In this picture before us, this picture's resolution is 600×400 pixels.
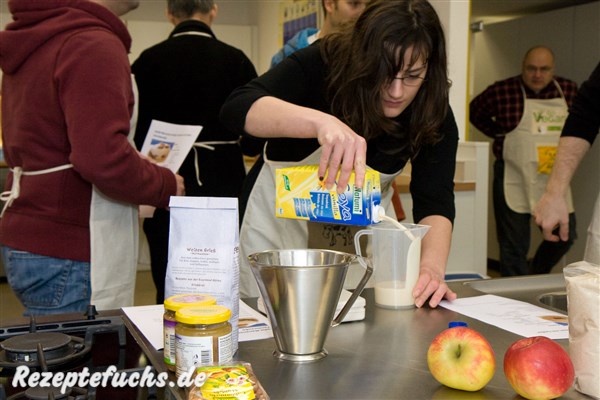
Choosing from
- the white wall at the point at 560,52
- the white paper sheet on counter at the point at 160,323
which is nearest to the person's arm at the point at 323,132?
the white paper sheet on counter at the point at 160,323

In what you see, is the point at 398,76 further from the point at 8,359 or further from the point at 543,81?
the point at 543,81

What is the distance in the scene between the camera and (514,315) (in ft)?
3.97

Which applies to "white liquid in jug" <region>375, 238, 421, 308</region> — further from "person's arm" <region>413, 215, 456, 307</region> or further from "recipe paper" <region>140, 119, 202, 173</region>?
"recipe paper" <region>140, 119, 202, 173</region>

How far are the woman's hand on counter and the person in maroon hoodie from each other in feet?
2.36

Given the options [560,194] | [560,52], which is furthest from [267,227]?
[560,52]

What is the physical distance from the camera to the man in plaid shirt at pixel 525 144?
170 inches

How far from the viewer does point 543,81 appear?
4.37 meters

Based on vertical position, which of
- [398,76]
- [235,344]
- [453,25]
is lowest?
[235,344]

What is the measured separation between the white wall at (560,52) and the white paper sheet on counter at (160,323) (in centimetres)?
Result: 378

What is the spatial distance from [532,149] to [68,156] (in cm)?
335

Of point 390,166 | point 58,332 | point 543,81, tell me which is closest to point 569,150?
point 390,166

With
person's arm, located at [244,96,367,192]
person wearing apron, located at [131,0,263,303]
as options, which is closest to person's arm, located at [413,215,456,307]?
person's arm, located at [244,96,367,192]

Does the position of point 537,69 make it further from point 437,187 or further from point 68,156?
point 68,156

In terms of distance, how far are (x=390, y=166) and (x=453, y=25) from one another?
2038 millimetres
